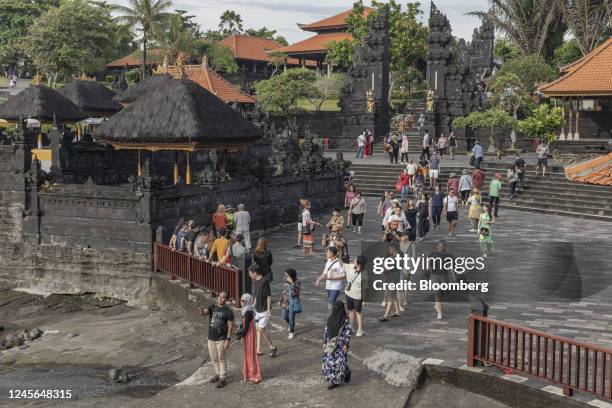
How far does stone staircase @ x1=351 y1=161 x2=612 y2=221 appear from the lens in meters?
26.0

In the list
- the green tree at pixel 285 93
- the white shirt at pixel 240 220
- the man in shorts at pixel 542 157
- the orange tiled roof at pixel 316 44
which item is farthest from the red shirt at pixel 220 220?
the orange tiled roof at pixel 316 44

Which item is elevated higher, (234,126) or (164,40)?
(164,40)

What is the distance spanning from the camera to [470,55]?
223 ft

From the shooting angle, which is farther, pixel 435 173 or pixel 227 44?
pixel 227 44

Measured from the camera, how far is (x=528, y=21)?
2291 inches

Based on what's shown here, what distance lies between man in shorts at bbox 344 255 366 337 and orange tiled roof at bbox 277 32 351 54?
56.1 m

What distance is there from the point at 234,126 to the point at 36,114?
12474 millimetres

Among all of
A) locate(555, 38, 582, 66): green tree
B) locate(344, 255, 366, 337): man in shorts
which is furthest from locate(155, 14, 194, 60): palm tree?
locate(344, 255, 366, 337): man in shorts

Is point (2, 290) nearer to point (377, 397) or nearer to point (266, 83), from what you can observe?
point (377, 397)

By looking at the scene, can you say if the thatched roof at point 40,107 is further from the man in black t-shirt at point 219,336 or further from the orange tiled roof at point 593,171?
the man in black t-shirt at point 219,336

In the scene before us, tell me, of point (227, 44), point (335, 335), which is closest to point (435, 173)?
point (335, 335)

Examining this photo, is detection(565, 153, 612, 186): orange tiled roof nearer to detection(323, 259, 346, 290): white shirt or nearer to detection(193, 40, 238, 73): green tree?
detection(323, 259, 346, 290): white shirt

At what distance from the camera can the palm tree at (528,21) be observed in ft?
185

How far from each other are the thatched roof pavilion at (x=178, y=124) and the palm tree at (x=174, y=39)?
3550cm
